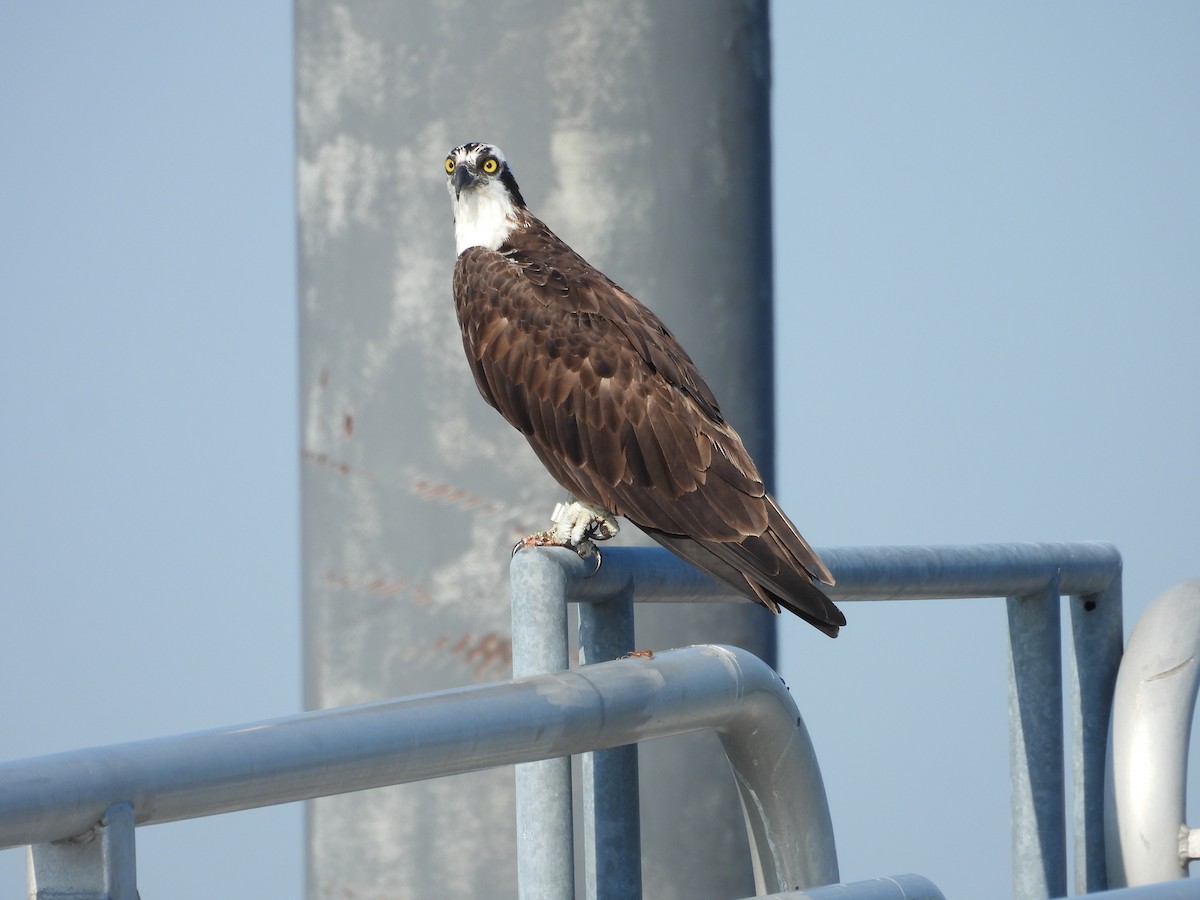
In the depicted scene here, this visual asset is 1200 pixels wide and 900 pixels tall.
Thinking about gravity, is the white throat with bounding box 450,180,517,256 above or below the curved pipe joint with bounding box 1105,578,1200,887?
above

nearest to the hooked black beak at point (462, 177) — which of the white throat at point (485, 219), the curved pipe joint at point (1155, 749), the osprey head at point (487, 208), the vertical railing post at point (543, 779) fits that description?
the osprey head at point (487, 208)

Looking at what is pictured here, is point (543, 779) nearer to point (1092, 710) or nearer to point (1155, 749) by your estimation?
point (1155, 749)

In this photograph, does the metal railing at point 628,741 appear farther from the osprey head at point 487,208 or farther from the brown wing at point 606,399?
the osprey head at point 487,208

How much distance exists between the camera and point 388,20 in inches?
136

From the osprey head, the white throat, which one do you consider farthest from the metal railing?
the white throat

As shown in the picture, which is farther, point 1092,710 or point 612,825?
point 1092,710

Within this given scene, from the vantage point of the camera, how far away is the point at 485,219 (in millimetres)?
5395

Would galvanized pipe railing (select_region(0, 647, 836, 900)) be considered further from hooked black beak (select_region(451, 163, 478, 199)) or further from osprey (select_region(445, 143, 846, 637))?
hooked black beak (select_region(451, 163, 478, 199))

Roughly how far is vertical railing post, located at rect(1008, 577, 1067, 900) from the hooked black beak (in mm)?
1811

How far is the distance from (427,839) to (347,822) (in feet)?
0.55

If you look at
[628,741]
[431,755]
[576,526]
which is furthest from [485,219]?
[431,755]

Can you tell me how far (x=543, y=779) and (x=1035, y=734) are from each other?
151 cm

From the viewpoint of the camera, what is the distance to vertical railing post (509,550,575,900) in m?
2.22

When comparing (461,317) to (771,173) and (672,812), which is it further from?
(672,812)
